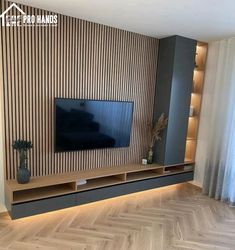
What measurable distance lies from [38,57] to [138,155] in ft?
6.98

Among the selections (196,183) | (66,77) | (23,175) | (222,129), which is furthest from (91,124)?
(196,183)

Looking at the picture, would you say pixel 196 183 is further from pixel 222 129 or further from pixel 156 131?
pixel 156 131

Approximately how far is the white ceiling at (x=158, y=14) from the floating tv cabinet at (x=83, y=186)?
201 cm

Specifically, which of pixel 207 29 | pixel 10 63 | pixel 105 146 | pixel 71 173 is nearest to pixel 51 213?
pixel 71 173

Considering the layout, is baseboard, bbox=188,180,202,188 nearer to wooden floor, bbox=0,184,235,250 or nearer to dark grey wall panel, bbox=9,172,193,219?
dark grey wall panel, bbox=9,172,193,219

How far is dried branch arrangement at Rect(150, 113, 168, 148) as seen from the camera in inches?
140

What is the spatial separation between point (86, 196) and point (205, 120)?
2349 millimetres

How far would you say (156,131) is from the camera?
3.61 metres

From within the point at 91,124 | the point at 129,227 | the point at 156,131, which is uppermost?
the point at 91,124

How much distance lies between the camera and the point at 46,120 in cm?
286

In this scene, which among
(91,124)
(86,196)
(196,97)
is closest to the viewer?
(86,196)

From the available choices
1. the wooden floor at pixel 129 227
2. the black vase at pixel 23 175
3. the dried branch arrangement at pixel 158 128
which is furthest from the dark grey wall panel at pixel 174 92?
the black vase at pixel 23 175

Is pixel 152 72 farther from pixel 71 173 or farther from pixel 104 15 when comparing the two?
pixel 71 173

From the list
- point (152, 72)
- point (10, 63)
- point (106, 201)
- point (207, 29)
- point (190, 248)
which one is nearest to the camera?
point (190, 248)
